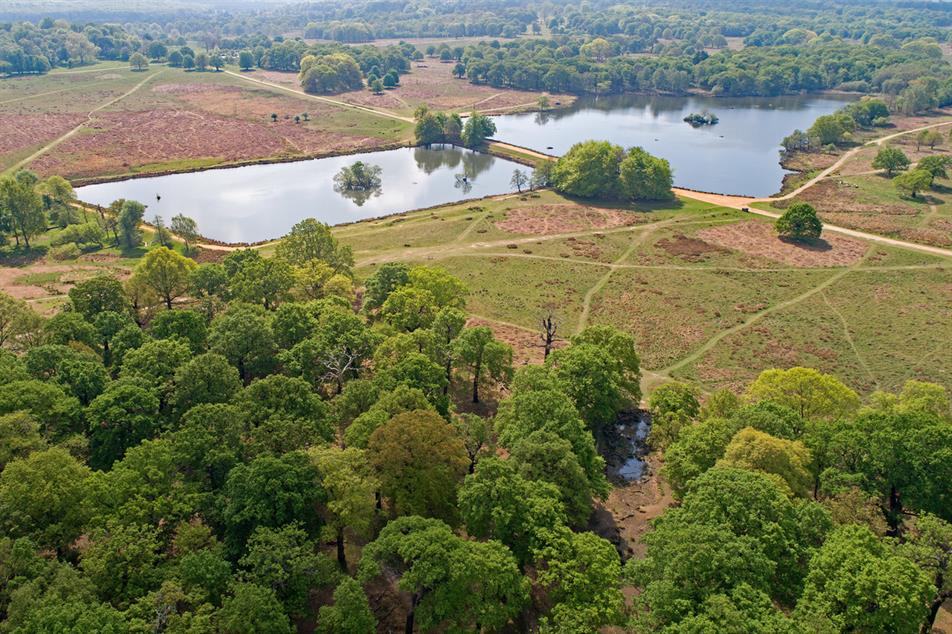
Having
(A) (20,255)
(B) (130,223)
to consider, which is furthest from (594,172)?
(A) (20,255)

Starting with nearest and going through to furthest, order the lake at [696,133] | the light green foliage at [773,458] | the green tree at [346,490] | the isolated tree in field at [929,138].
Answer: the green tree at [346,490] → the light green foliage at [773,458] → the lake at [696,133] → the isolated tree in field at [929,138]

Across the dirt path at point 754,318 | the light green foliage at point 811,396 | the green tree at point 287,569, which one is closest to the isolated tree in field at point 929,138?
the dirt path at point 754,318

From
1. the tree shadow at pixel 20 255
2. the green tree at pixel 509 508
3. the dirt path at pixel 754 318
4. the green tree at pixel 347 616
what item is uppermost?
the green tree at pixel 509 508

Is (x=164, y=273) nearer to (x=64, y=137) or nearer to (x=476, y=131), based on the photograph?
(x=476, y=131)

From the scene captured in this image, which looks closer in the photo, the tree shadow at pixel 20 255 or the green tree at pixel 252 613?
the green tree at pixel 252 613

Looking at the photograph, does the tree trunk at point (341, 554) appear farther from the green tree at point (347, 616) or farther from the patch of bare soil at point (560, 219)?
the patch of bare soil at point (560, 219)

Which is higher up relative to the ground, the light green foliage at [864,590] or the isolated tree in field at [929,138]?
the isolated tree in field at [929,138]

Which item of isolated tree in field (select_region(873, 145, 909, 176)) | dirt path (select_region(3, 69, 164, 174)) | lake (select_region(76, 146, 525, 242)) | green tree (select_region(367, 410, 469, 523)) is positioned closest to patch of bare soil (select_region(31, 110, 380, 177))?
dirt path (select_region(3, 69, 164, 174))

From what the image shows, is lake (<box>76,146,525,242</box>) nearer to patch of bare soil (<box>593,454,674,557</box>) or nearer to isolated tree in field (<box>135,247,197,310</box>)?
isolated tree in field (<box>135,247,197,310</box>)
